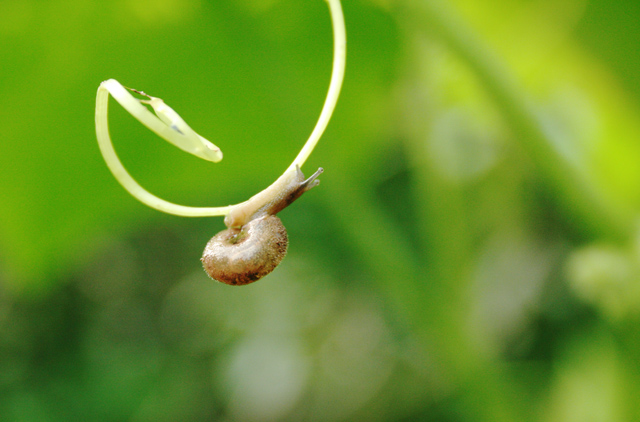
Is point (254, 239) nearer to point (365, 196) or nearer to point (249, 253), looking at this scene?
point (249, 253)

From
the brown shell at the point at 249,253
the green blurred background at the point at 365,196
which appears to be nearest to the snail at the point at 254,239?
the brown shell at the point at 249,253

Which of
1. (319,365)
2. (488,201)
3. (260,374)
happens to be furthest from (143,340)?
(488,201)

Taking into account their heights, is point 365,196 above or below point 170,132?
above

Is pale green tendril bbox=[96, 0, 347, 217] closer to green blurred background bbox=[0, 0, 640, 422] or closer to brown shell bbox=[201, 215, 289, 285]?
brown shell bbox=[201, 215, 289, 285]

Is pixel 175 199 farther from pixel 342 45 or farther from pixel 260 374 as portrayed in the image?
pixel 342 45

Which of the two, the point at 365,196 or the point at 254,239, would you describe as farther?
the point at 365,196

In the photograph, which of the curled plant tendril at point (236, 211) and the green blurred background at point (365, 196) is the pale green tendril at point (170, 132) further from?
the green blurred background at point (365, 196)

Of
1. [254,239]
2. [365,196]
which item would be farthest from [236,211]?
[365,196]
